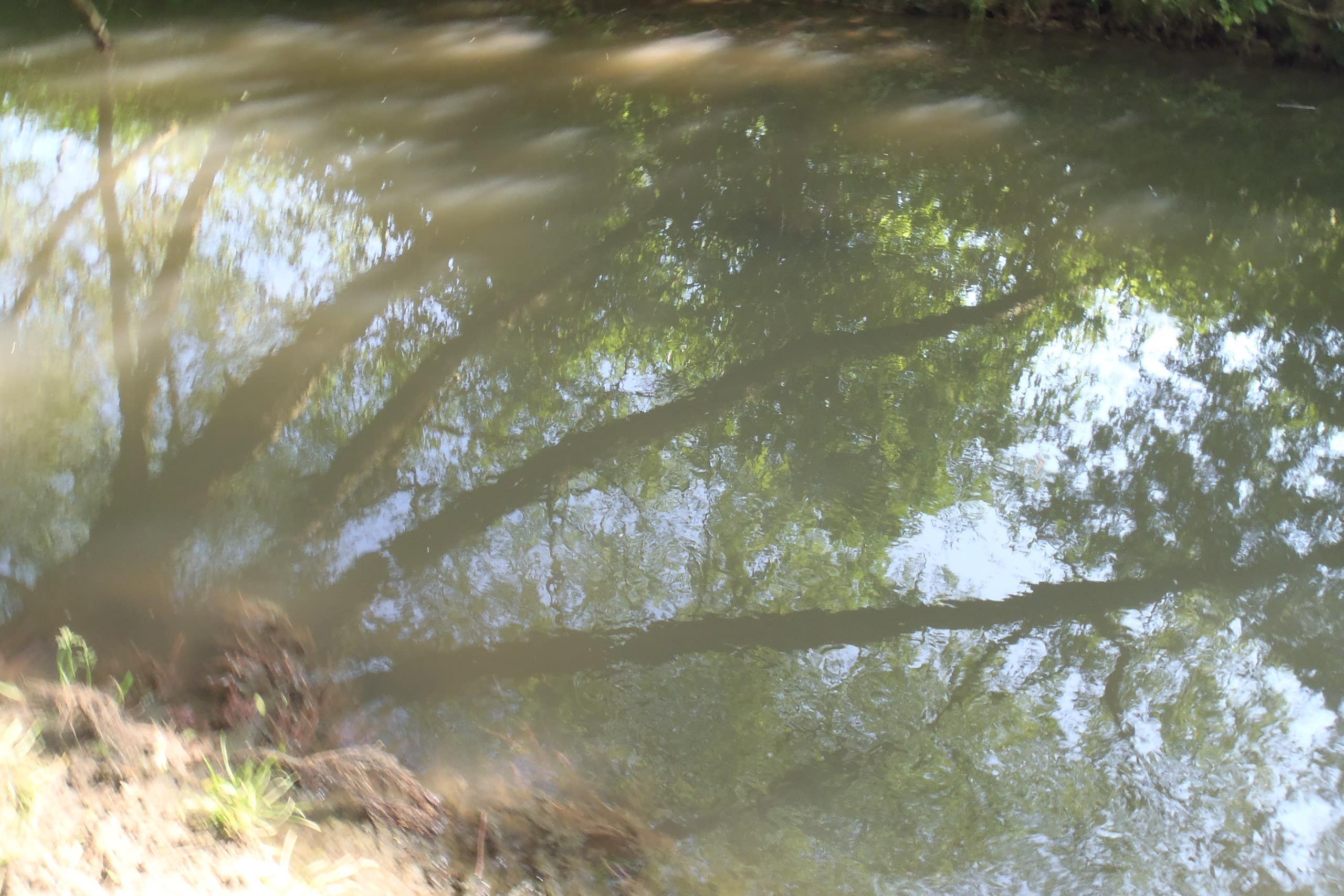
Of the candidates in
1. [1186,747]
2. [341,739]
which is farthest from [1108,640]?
[341,739]

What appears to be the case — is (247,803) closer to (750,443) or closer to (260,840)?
(260,840)

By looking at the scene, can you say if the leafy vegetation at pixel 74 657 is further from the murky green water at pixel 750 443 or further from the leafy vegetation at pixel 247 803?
the leafy vegetation at pixel 247 803

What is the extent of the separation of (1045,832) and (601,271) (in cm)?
277

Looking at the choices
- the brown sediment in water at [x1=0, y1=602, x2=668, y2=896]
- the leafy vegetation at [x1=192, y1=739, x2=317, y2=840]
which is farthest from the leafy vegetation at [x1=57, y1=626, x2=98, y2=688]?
the leafy vegetation at [x1=192, y1=739, x2=317, y2=840]

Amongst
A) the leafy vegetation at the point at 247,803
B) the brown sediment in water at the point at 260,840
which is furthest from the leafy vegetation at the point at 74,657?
the leafy vegetation at the point at 247,803

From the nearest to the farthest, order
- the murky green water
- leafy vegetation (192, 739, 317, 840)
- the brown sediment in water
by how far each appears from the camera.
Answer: the brown sediment in water, leafy vegetation (192, 739, 317, 840), the murky green water

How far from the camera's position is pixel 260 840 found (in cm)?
186

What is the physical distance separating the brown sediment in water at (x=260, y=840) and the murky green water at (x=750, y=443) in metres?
0.13

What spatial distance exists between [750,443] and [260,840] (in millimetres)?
1922

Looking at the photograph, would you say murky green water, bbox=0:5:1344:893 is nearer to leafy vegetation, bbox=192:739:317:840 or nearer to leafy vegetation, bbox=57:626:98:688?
leafy vegetation, bbox=57:626:98:688

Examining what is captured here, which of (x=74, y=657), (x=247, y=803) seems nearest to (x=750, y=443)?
(x=247, y=803)

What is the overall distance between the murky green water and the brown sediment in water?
0.13m

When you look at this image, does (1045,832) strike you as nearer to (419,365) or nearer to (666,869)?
(666,869)

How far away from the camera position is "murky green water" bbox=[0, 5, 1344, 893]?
2266mm
